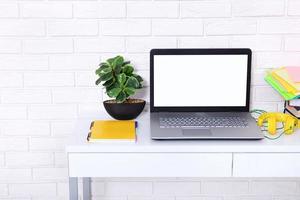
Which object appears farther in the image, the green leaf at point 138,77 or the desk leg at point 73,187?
the green leaf at point 138,77

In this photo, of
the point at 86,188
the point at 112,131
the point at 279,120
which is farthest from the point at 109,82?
the point at 279,120

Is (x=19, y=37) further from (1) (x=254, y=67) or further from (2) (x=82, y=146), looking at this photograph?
(1) (x=254, y=67)

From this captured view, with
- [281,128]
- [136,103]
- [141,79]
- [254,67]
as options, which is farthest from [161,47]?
[281,128]

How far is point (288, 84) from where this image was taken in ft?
5.10

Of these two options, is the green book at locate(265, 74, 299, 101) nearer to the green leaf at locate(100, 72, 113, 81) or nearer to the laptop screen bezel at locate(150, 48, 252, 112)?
the laptop screen bezel at locate(150, 48, 252, 112)

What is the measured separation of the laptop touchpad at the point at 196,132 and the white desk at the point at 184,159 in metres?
0.04

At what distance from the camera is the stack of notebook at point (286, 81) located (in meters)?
1.52

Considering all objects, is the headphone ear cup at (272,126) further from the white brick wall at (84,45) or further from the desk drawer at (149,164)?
the white brick wall at (84,45)

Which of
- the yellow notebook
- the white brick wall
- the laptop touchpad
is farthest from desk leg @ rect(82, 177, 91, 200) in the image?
the laptop touchpad

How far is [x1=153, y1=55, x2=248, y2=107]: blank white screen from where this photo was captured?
1643mm

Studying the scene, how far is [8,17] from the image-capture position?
171cm

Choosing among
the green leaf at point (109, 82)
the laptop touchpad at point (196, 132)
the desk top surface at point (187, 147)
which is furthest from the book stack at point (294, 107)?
the green leaf at point (109, 82)

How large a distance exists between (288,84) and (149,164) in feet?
1.97

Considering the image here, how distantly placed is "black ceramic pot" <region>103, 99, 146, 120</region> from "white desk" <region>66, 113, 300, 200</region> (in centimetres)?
26
